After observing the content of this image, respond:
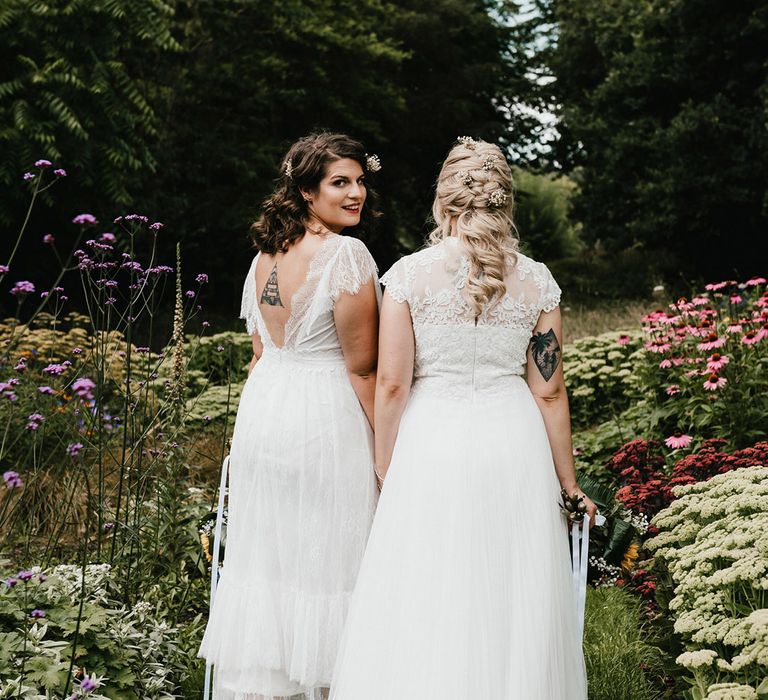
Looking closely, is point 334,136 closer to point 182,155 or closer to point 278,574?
point 278,574

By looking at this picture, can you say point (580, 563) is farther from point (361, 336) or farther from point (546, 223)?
point (546, 223)

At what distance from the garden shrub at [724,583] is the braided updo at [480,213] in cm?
125

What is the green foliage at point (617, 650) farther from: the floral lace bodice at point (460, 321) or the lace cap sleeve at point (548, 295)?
the lace cap sleeve at point (548, 295)

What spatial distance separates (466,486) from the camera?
312cm

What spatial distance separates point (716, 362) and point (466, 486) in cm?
334

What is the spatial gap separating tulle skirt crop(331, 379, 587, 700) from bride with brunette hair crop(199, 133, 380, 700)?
0.71 feet

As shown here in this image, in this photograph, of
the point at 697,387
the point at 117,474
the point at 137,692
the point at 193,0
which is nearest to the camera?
the point at 137,692

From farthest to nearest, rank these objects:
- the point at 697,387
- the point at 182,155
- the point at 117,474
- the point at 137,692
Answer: the point at 182,155 < the point at 697,387 < the point at 117,474 < the point at 137,692

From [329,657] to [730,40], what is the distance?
16872mm

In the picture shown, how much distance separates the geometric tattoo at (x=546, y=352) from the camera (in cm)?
330

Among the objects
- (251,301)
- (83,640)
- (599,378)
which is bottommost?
(83,640)

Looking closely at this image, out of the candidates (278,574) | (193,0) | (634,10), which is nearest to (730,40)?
(634,10)

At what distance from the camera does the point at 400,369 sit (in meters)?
3.21

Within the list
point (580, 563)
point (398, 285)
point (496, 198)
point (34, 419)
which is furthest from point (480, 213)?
point (34, 419)
